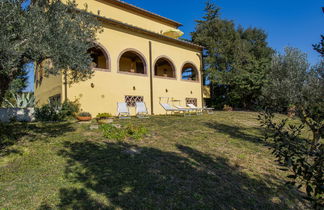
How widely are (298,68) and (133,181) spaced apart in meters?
9.97

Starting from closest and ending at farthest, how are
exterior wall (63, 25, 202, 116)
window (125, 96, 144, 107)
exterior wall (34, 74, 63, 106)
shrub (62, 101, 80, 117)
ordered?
shrub (62, 101, 80, 117)
exterior wall (34, 74, 63, 106)
exterior wall (63, 25, 202, 116)
window (125, 96, 144, 107)

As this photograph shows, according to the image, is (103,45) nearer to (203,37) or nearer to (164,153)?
(164,153)

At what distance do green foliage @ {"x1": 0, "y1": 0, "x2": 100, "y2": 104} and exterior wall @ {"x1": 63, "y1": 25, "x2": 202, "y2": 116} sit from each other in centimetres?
563

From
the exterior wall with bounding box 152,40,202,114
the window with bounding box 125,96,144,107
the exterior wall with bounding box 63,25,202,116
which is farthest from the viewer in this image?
the exterior wall with bounding box 152,40,202,114

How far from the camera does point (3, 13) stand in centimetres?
489

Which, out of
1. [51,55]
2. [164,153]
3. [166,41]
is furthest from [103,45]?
[164,153]

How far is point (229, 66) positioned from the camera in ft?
72.6

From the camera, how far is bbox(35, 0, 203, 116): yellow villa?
1337 cm

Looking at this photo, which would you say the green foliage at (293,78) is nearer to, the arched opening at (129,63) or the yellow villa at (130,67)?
the yellow villa at (130,67)

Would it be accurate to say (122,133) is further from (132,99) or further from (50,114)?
(132,99)

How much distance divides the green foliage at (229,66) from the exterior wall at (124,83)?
12.8ft

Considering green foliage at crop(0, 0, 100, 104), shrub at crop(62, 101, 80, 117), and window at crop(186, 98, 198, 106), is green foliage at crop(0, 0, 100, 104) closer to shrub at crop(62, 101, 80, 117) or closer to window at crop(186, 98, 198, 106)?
shrub at crop(62, 101, 80, 117)

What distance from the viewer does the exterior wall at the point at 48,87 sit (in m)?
12.7

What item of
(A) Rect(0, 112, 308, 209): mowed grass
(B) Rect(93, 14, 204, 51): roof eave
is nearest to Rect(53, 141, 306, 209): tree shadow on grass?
(A) Rect(0, 112, 308, 209): mowed grass
